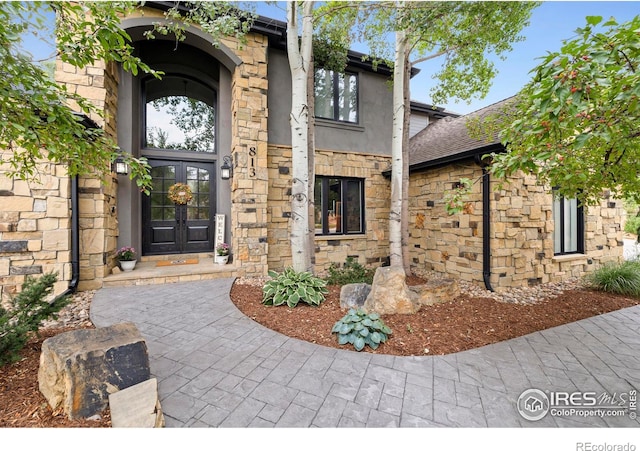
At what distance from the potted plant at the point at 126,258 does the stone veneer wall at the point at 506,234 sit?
582 centimetres

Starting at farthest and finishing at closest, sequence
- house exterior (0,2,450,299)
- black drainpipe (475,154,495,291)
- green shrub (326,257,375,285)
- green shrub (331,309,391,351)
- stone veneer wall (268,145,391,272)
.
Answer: stone veneer wall (268,145,391,272) < green shrub (326,257,375,285) < black drainpipe (475,154,495,291) < house exterior (0,2,450,299) < green shrub (331,309,391,351)

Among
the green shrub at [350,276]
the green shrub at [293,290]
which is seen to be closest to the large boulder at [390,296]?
the green shrub at [293,290]

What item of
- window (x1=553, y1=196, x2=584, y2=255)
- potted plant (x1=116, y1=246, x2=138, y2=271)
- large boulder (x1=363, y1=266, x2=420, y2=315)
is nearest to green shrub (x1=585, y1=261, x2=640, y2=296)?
window (x1=553, y1=196, x2=584, y2=255)

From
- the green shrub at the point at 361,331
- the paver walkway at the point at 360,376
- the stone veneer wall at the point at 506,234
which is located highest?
the stone veneer wall at the point at 506,234

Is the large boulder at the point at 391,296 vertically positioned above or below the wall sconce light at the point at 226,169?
below

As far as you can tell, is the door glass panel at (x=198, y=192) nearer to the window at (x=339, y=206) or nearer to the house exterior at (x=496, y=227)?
the window at (x=339, y=206)

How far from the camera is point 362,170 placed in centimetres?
655

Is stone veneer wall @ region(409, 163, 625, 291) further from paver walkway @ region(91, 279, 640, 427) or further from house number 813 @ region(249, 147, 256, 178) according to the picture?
house number 813 @ region(249, 147, 256, 178)

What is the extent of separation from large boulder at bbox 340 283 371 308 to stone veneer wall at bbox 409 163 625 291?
6.98 ft

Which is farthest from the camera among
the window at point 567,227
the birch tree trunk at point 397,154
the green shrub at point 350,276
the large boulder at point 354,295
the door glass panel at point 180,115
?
the door glass panel at point 180,115

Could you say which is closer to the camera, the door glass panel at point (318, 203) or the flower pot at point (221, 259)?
the flower pot at point (221, 259)

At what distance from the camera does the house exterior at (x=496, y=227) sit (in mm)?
4543

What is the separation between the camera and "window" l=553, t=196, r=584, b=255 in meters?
5.43
